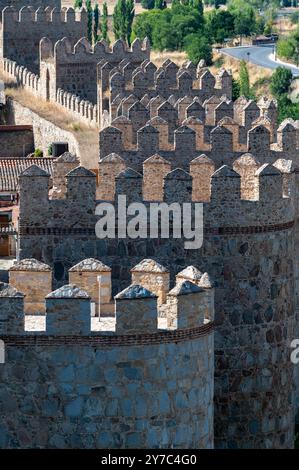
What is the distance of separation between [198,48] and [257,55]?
1145 cm

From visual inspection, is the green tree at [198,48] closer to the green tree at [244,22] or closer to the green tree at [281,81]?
the green tree at [281,81]

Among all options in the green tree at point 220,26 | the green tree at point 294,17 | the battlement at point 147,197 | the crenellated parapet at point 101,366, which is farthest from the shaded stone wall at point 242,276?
the green tree at point 294,17

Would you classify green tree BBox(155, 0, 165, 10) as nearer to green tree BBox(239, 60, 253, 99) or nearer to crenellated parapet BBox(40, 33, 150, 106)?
green tree BBox(239, 60, 253, 99)

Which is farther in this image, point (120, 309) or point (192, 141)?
point (192, 141)

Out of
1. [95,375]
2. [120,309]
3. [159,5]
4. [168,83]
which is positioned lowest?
[159,5]

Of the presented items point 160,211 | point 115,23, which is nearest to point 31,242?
point 160,211

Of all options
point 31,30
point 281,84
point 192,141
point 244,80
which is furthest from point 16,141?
point 281,84

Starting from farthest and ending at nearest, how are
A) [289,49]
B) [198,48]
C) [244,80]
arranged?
[289,49]
[198,48]
[244,80]

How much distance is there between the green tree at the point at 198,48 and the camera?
11500 centimetres

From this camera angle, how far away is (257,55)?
422 feet

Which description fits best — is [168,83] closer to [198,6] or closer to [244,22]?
[198,6]

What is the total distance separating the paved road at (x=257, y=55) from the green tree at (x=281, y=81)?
15.7 feet

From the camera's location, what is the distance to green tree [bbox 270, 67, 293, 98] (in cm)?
10856

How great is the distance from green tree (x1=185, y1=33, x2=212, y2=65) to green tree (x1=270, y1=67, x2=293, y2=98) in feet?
15.3
